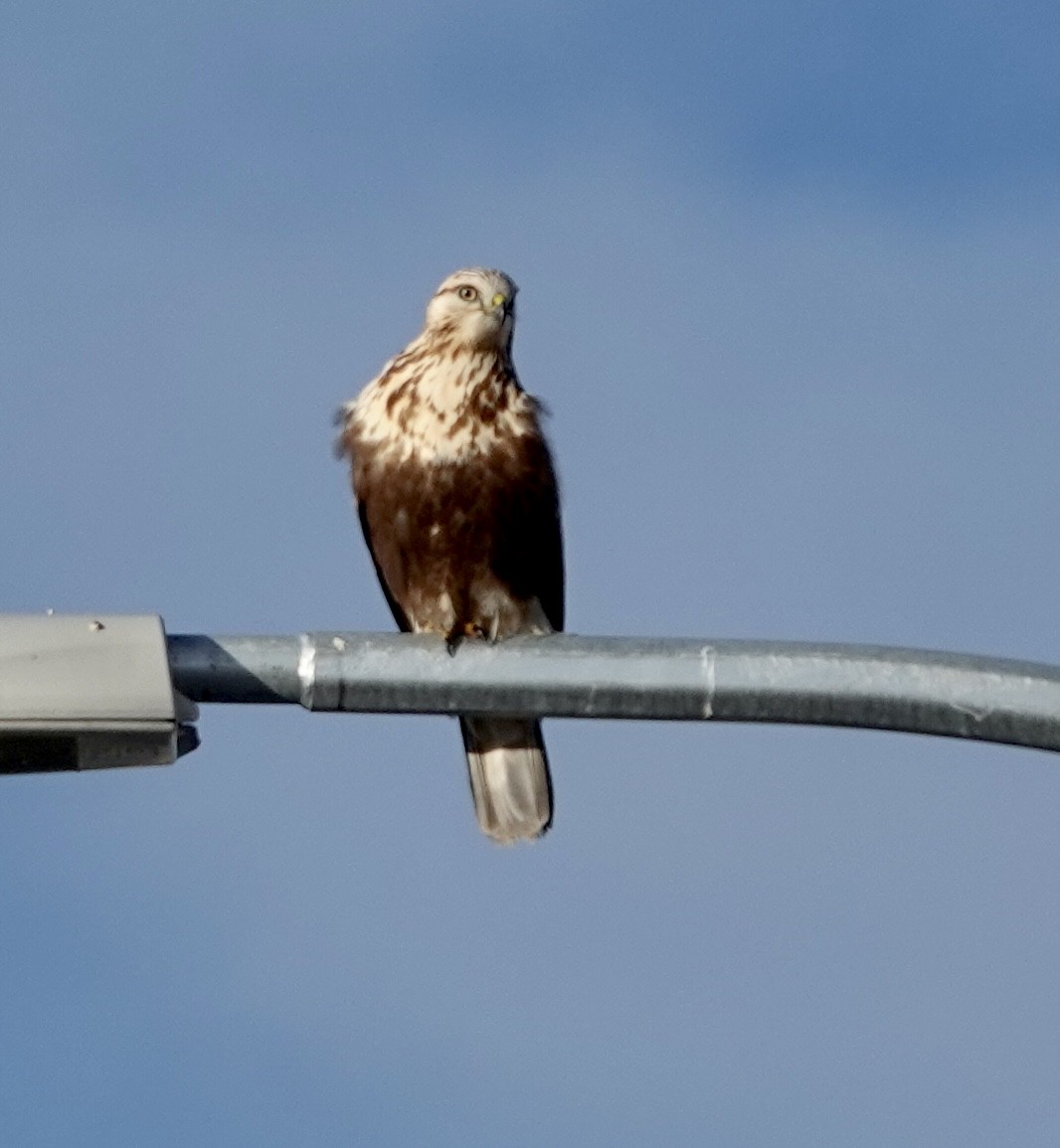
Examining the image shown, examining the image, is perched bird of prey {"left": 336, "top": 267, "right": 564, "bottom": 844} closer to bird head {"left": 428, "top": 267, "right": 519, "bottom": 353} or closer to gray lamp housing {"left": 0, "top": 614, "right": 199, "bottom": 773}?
bird head {"left": 428, "top": 267, "right": 519, "bottom": 353}

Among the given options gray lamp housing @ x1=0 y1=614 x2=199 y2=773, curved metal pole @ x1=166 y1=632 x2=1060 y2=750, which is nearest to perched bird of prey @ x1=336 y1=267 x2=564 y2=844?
curved metal pole @ x1=166 y1=632 x2=1060 y2=750

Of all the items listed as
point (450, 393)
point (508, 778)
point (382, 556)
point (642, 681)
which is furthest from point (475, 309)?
point (642, 681)

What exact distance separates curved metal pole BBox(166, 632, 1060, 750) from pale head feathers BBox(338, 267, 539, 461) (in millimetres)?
3136

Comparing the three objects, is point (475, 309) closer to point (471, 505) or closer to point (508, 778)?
point (471, 505)

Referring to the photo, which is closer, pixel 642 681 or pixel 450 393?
pixel 642 681

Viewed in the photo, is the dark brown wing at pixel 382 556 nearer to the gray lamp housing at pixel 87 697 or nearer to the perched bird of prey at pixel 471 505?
the perched bird of prey at pixel 471 505

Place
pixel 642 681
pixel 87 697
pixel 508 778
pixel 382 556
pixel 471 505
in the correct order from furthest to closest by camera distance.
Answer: pixel 382 556 → pixel 508 778 → pixel 471 505 → pixel 642 681 → pixel 87 697

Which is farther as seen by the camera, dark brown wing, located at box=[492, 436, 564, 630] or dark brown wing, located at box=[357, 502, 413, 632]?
dark brown wing, located at box=[357, 502, 413, 632]

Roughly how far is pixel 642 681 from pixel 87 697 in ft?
2.80

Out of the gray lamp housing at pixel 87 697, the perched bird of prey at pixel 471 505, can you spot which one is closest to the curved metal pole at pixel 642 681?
the gray lamp housing at pixel 87 697

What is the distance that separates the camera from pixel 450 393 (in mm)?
7395

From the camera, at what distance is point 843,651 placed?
3.99 m

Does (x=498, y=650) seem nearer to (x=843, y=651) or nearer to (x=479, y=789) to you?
(x=843, y=651)

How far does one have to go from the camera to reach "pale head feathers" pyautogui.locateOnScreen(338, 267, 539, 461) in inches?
288
